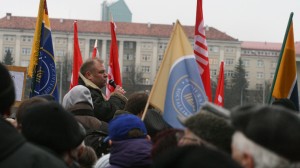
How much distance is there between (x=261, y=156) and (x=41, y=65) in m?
4.75

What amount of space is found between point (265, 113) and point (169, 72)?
190 centimetres

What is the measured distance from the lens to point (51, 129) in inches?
109

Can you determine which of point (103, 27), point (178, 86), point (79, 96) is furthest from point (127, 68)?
point (178, 86)

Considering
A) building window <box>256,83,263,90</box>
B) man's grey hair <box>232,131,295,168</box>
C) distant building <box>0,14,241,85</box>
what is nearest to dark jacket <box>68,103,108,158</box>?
man's grey hair <box>232,131,295,168</box>

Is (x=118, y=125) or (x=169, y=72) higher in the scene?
(x=169, y=72)

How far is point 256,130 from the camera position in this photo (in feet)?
7.25

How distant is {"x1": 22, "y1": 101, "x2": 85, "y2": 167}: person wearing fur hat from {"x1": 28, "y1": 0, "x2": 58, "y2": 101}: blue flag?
3845 mm

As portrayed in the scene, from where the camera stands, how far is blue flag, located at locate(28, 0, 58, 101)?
22.0ft

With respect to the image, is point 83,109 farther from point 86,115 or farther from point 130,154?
point 130,154

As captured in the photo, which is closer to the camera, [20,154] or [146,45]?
[20,154]

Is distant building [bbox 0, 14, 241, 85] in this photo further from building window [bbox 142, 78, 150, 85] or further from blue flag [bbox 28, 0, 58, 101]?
blue flag [bbox 28, 0, 58, 101]

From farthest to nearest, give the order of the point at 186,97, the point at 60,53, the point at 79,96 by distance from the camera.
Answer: the point at 60,53 → the point at 79,96 → the point at 186,97

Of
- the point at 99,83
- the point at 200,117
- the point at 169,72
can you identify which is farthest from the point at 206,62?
the point at 200,117

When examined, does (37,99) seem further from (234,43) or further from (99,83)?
(234,43)
